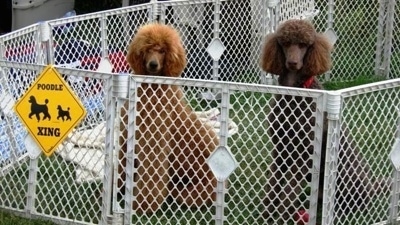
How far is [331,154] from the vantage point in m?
3.87

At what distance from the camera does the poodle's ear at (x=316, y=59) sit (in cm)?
448

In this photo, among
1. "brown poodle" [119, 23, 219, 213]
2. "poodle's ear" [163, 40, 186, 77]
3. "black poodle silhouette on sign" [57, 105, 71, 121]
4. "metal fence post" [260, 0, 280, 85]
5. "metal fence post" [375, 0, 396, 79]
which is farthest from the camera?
"metal fence post" [375, 0, 396, 79]

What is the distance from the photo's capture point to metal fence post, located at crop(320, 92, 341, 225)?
12.4 ft

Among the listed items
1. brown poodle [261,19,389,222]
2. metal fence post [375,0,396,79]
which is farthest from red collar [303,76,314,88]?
metal fence post [375,0,396,79]

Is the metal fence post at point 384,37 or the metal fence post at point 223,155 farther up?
the metal fence post at point 384,37

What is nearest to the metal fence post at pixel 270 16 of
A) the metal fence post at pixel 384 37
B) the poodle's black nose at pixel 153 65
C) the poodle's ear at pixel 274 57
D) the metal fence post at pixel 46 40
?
the metal fence post at pixel 384 37

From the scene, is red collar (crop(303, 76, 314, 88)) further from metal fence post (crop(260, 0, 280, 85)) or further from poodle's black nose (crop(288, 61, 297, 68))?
metal fence post (crop(260, 0, 280, 85))

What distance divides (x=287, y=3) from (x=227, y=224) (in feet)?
10.5

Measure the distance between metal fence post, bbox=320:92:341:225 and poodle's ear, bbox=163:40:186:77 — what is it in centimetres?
112

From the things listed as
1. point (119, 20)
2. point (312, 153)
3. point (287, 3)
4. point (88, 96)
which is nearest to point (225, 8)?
point (287, 3)

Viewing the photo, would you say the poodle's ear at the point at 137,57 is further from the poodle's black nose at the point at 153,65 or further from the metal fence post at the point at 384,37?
the metal fence post at the point at 384,37

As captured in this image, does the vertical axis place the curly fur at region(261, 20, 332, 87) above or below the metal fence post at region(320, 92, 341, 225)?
above

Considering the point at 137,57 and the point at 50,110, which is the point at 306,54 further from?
the point at 50,110

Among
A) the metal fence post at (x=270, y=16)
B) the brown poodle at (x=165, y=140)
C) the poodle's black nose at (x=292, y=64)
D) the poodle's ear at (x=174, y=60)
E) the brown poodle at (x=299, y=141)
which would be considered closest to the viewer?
the brown poodle at (x=299, y=141)
